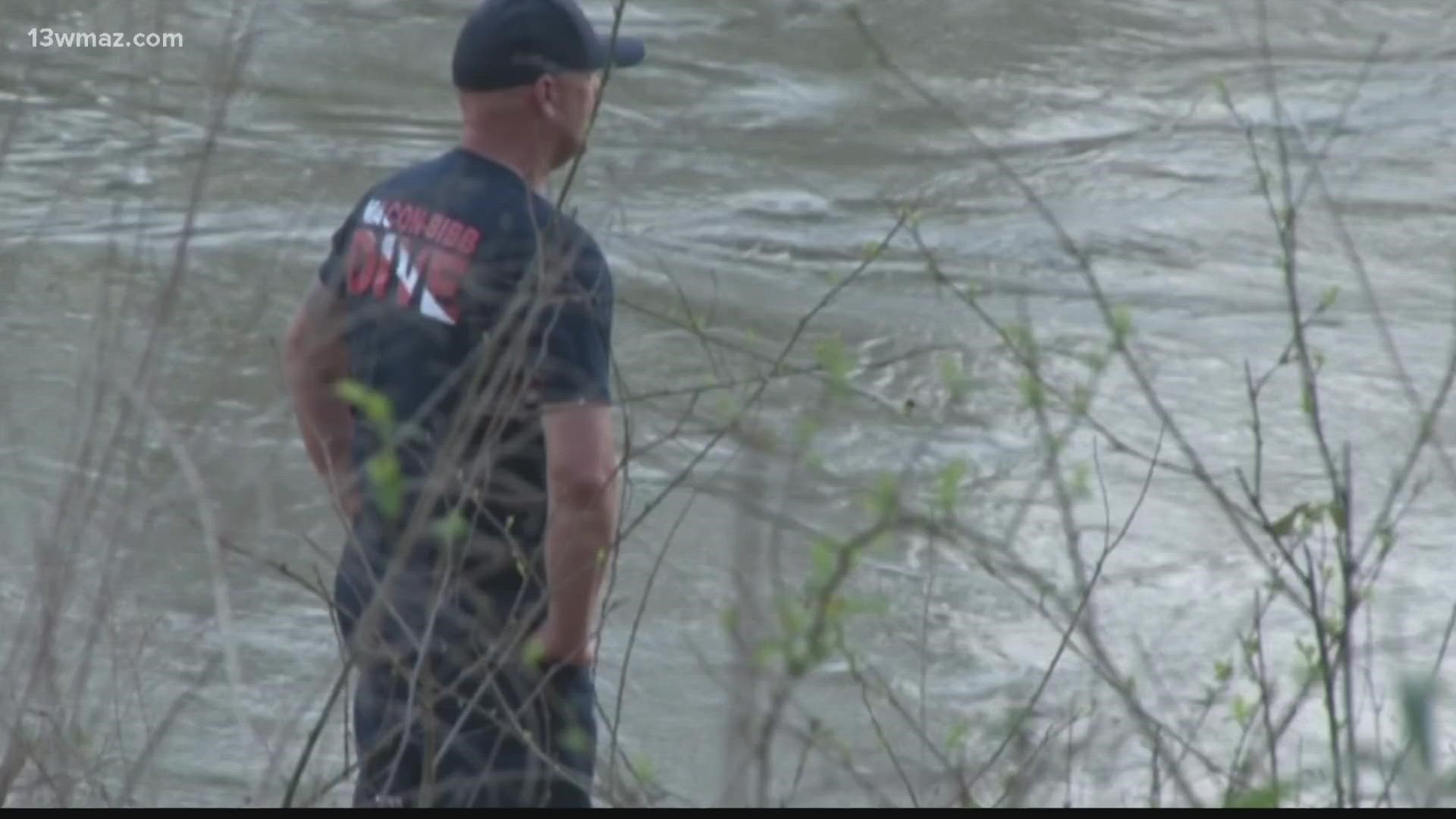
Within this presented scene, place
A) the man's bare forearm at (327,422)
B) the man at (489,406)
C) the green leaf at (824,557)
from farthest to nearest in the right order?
1. the man's bare forearm at (327,422)
2. the man at (489,406)
3. the green leaf at (824,557)

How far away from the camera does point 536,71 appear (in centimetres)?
404

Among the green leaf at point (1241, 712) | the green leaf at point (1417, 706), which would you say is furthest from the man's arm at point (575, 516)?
the green leaf at point (1417, 706)

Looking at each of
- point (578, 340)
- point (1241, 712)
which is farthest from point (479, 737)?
point (1241, 712)

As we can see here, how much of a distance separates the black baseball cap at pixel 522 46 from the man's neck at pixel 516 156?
86mm

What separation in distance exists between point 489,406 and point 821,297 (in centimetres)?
516

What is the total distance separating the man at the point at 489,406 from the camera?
11.9 feet

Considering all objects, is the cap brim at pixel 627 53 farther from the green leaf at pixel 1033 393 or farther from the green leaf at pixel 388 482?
the green leaf at pixel 388 482

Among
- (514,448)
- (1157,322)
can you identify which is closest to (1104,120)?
(1157,322)

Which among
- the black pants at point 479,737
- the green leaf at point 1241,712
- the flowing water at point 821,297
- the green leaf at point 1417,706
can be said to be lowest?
the flowing water at point 821,297

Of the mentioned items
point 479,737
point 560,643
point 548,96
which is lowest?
point 479,737

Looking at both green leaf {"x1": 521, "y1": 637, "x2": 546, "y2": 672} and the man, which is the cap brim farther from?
green leaf {"x1": 521, "y1": 637, "x2": 546, "y2": 672}

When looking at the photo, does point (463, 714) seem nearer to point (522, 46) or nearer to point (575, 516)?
point (575, 516)

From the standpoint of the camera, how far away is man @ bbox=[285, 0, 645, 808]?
11.9 ft

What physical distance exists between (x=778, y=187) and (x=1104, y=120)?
1.86 metres
